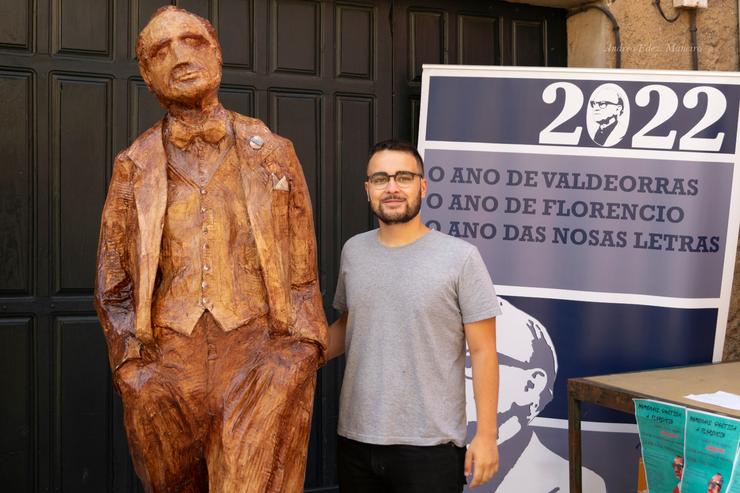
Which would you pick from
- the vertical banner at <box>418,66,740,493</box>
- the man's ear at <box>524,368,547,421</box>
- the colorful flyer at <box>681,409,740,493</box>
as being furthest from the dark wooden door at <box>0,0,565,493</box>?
the colorful flyer at <box>681,409,740,493</box>

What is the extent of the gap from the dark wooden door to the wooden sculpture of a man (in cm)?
158

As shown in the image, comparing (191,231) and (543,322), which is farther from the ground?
(191,231)

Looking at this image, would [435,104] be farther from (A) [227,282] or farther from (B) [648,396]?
(A) [227,282]

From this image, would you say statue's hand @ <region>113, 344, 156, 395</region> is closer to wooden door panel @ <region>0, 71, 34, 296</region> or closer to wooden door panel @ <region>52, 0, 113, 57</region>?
wooden door panel @ <region>0, 71, 34, 296</region>

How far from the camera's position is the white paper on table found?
283 cm

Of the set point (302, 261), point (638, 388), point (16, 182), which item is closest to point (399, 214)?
point (302, 261)

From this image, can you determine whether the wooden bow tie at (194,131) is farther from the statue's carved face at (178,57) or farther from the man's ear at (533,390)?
the man's ear at (533,390)

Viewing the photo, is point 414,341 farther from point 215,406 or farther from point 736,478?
point 736,478

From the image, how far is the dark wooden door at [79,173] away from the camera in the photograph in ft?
12.1

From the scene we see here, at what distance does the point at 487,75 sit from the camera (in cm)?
394

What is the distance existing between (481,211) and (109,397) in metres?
1.84

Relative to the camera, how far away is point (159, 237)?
2213 millimetres

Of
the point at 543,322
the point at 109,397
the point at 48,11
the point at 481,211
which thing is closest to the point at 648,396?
the point at 543,322

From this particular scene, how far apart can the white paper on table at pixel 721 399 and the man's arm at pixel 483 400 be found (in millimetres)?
876
